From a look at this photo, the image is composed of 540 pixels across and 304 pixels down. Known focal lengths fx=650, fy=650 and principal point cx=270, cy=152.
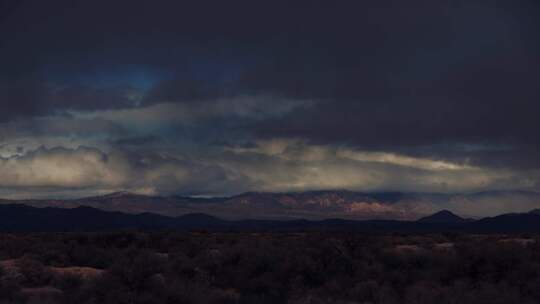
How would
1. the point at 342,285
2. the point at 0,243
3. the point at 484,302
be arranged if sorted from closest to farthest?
the point at 484,302 < the point at 342,285 < the point at 0,243

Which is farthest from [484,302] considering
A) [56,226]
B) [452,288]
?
[56,226]

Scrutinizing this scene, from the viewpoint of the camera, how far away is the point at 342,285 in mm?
31938

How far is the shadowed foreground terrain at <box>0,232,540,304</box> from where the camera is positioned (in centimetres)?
2686

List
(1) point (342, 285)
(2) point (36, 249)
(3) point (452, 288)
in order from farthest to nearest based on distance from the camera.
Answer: (2) point (36, 249)
(1) point (342, 285)
(3) point (452, 288)

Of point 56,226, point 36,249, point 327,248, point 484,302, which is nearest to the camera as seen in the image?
point 484,302

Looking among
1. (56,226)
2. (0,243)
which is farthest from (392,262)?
(56,226)

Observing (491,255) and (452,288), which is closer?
(452,288)

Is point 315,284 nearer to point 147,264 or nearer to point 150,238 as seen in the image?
point 147,264

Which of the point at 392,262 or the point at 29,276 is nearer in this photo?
the point at 29,276

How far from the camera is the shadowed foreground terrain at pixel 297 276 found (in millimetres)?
26859

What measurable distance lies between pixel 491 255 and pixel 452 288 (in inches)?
255

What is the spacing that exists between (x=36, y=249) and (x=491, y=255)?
33.3 meters

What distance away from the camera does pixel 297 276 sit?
33.9 m

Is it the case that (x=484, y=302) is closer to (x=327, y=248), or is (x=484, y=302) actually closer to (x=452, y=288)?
(x=452, y=288)
